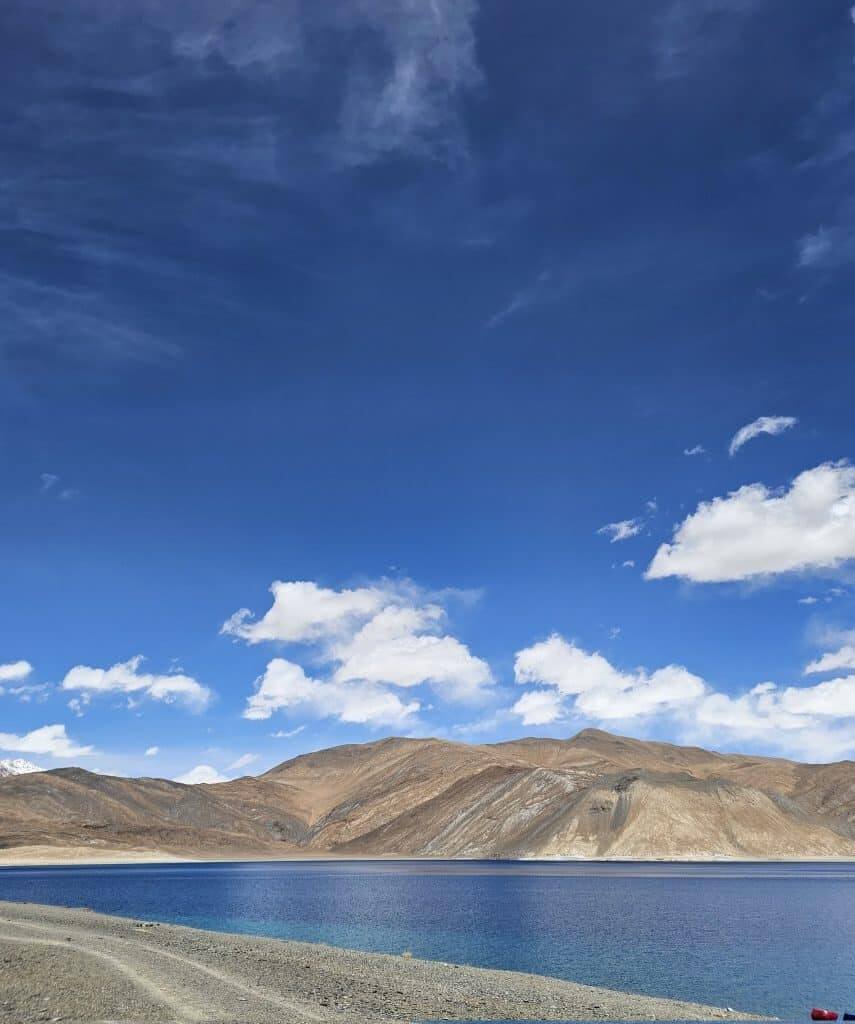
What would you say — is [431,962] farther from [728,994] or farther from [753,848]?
[753,848]

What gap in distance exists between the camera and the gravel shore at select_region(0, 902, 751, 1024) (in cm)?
2859

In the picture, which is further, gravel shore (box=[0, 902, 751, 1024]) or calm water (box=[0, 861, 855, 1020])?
calm water (box=[0, 861, 855, 1020])

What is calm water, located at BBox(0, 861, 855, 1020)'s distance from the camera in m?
42.4

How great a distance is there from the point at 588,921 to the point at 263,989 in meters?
39.3

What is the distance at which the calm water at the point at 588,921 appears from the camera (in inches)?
1670

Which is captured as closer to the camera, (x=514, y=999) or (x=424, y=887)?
(x=514, y=999)

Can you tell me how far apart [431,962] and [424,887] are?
213 feet

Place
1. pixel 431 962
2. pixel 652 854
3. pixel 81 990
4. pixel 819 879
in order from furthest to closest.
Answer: pixel 652 854 < pixel 819 879 < pixel 431 962 < pixel 81 990

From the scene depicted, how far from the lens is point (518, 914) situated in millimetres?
72750

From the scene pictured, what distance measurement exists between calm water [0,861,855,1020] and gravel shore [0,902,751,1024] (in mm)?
4908

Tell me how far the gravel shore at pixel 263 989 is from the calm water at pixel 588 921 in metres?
4.91

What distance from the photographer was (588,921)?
219 feet

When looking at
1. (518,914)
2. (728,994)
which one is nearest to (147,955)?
(728,994)

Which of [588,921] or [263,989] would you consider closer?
[263,989]
